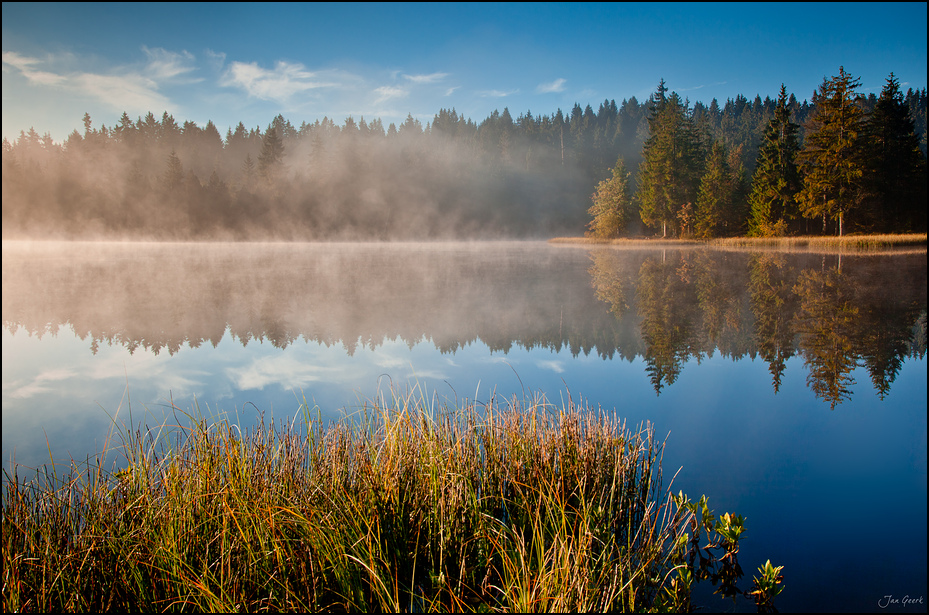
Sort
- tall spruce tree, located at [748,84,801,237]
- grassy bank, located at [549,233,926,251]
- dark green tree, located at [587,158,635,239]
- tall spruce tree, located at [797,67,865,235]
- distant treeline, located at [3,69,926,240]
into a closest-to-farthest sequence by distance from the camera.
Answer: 1. grassy bank, located at [549,233,926,251]
2. tall spruce tree, located at [797,67,865,235]
3. tall spruce tree, located at [748,84,801,237]
4. dark green tree, located at [587,158,635,239]
5. distant treeline, located at [3,69,926,240]

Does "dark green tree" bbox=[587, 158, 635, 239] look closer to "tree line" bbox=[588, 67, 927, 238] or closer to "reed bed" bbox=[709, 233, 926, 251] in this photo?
"tree line" bbox=[588, 67, 927, 238]

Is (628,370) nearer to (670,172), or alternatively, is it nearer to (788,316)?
(788,316)

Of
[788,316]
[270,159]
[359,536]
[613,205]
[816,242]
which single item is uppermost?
[270,159]

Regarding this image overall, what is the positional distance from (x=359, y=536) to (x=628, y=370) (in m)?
5.42

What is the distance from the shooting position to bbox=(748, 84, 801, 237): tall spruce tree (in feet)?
114

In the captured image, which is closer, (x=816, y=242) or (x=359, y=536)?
(x=359, y=536)

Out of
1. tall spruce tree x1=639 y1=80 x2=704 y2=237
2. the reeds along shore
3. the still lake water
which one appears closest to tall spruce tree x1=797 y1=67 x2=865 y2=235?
tall spruce tree x1=639 y1=80 x2=704 y2=237

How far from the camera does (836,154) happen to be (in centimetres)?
3088

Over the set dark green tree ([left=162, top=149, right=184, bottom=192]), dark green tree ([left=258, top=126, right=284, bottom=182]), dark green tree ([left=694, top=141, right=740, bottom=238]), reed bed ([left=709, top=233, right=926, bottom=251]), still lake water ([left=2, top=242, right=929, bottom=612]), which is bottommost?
still lake water ([left=2, top=242, right=929, bottom=612])

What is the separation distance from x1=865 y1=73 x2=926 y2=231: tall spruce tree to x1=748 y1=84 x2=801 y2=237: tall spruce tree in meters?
4.46

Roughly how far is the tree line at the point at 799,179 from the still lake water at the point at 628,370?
19.8m

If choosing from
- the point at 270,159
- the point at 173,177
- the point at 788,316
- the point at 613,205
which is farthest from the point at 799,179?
the point at 173,177

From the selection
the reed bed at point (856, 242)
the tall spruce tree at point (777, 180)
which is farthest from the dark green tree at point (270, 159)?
the reed bed at point (856, 242)

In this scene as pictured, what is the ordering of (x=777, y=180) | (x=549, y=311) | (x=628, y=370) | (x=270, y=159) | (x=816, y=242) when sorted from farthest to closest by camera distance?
(x=270, y=159) < (x=777, y=180) < (x=816, y=242) < (x=549, y=311) < (x=628, y=370)
